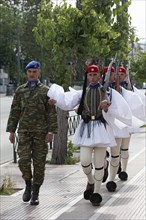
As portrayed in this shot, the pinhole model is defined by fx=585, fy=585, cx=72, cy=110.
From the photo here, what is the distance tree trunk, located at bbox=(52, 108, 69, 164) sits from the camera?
12617 millimetres

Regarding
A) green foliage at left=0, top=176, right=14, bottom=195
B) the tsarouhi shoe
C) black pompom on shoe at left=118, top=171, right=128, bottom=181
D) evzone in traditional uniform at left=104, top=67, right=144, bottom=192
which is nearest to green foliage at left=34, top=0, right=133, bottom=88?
evzone in traditional uniform at left=104, top=67, right=144, bottom=192

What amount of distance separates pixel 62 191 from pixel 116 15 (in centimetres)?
533

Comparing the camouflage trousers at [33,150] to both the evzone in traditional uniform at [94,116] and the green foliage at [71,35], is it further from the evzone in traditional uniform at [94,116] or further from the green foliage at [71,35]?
the green foliage at [71,35]

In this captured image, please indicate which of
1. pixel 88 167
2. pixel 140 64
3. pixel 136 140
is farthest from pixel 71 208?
pixel 140 64

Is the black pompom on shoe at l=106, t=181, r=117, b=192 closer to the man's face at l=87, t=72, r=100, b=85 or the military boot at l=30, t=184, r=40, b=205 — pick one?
the military boot at l=30, t=184, r=40, b=205

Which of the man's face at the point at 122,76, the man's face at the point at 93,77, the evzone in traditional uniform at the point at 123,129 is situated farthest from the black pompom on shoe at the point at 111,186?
the man's face at the point at 122,76

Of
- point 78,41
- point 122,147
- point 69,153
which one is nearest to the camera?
point 122,147

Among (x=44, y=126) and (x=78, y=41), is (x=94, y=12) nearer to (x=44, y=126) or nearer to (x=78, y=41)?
(x=78, y=41)

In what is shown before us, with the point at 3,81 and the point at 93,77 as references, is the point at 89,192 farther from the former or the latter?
the point at 3,81

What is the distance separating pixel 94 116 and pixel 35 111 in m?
0.80

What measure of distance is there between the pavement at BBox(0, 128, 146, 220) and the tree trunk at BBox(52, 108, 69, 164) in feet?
3.63

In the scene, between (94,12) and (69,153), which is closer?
(94,12)

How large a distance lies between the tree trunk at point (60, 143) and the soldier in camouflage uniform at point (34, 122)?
15.3 feet

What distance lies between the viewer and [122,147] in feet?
33.2
